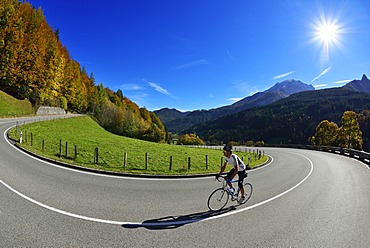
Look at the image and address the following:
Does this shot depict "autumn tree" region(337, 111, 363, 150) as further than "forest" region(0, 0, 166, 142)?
Yes

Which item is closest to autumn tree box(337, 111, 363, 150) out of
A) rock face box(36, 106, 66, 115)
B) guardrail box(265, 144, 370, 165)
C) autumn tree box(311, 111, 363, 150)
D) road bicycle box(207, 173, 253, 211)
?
autumn tree box(311, 111, 363, 150)

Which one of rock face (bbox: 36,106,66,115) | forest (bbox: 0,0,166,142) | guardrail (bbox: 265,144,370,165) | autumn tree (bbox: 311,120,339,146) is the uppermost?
forest (bbox: 0,0,166,142)

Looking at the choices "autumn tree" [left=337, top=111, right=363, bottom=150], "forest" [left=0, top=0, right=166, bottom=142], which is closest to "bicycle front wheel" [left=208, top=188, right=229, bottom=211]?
"forest" [left=0, top=0, right=166, bottom=142]

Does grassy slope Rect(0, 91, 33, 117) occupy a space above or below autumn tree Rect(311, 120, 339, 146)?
above

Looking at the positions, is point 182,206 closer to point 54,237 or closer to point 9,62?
point 54,237

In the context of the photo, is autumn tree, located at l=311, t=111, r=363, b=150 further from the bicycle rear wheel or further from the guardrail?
the bicycle rear wheel

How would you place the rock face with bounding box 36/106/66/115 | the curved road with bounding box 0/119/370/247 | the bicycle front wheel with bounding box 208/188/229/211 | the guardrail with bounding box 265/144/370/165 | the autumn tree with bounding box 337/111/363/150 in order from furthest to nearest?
the rock face with bounding box 36/106/66/115
the autumn tree with bounding box 337/111/363/150
the guardrail with bounding box 265/144/370/165
the bicycle front wheel with bounding box 208/188/229/211
the curved road with bounding box 0/119/370/247

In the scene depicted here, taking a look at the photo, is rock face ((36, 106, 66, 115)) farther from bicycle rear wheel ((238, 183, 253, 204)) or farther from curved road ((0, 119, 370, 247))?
bicycle rear wheel ((238, 183, 253, 204))

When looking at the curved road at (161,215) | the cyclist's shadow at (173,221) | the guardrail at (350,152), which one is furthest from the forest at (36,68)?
the cyclist's shadow at (173,221)

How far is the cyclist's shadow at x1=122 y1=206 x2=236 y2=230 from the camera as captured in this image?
5.77 metres

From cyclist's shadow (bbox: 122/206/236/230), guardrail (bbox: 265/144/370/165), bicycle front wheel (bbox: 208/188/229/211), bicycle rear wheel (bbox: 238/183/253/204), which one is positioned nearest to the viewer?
cyclist's shadow (bbox: 122/206/236/230)

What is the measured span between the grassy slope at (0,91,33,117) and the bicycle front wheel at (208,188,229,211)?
152 feet

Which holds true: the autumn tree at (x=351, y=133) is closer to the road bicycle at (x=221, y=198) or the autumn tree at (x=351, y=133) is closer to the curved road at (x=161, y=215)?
the curved road at (x=161, y=215)

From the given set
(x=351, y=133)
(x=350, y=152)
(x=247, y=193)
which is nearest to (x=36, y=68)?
(x=247, y=193)
